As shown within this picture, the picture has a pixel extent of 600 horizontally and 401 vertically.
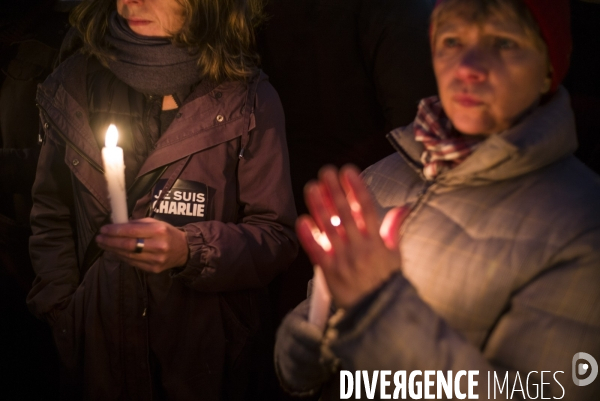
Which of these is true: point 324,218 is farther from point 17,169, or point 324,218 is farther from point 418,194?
point 17,169

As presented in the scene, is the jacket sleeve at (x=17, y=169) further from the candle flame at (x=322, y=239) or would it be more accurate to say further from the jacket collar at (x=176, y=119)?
the candle flame at (x=322, y=239)

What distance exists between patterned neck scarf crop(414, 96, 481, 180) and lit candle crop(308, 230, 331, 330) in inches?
17.9

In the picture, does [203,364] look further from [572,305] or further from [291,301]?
[572,305]

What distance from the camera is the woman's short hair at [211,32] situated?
213 centimetres

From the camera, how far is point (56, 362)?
9.88 feet

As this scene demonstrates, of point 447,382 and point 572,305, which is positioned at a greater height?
point 572,305

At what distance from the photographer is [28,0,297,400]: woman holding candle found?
2051mm

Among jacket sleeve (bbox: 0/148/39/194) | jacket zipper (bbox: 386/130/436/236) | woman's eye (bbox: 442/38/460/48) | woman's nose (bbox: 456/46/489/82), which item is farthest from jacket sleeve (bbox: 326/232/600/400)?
jacket sleeve (bbox: 0/148/39/194)

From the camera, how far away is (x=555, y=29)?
4.31 feet

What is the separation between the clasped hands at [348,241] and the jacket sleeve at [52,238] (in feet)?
4.98

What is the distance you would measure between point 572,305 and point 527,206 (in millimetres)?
251

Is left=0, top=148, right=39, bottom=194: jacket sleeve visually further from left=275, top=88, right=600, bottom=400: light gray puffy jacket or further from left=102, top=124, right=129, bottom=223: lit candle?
left=275, top=88, right=600, bottom=400: light gray puffy jacket

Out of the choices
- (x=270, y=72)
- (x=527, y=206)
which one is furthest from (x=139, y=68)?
(x=527, y=206)

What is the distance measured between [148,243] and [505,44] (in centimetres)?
120
